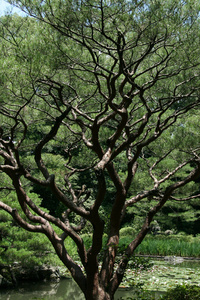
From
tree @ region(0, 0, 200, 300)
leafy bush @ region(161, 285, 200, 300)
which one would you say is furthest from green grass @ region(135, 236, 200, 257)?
leafy bush @ region(161, 285, 200, 300)

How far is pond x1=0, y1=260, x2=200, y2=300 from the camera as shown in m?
5.34

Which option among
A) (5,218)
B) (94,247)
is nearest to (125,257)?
(94,247)

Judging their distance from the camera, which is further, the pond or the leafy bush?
the pond

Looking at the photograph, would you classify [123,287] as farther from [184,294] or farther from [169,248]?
[184,294]

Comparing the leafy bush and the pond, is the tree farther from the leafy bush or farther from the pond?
the pond

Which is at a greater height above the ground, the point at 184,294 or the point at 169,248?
the point at 169,248

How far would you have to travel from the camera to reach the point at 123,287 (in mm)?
5734

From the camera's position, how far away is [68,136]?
5.02 m

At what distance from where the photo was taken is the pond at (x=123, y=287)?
534 centimetres

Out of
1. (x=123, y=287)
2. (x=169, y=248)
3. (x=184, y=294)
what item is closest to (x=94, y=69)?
(x=184, y=294)

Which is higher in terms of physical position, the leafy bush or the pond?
the leafy bush

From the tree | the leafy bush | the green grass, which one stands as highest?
the tree

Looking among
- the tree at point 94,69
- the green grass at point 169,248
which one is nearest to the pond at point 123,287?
the green grass at point 169,248

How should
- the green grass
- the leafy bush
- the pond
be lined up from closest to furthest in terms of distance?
1. the leafy bush
2. the pond
3. the green grass
